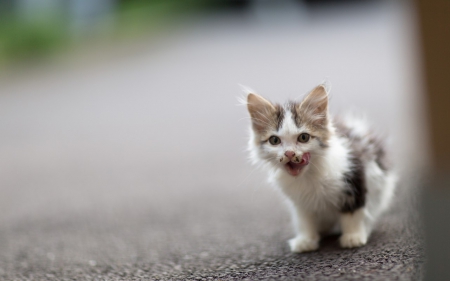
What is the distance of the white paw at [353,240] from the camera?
1.90m

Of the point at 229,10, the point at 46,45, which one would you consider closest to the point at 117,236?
the point at 46,45

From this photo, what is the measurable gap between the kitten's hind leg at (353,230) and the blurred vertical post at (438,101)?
0.54m

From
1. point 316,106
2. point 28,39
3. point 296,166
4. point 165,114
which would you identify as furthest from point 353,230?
point 28,39

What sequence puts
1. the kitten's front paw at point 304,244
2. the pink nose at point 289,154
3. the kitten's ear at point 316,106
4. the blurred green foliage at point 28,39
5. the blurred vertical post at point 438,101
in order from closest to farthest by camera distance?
the blurred vertical post at point 438,101, the pink nose at point 289,154, the kitten's ear at point 316,106, the kitten's front paw at point 304,244, the blurred green foliage at point 28,39

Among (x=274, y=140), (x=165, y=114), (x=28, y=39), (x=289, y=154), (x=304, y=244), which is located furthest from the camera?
(x=28, y=39)

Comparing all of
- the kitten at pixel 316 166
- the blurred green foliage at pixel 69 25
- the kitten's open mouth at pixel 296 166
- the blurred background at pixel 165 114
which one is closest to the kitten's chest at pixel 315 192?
the kitten at pixel 316 166

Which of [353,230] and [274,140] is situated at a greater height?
[274,140]

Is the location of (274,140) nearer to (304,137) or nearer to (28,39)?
(304,137)

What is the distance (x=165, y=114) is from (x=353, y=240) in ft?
15.0

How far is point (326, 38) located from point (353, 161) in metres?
7.39

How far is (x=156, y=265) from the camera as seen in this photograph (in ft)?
6.67

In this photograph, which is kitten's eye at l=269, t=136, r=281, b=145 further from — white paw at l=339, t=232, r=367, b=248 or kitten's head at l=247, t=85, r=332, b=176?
white paw at l=339, t=232, r=367, b=248

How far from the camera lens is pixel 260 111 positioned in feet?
6.32

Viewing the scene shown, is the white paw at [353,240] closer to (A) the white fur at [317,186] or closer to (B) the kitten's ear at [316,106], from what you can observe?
(A) the white fur at [317,186]
